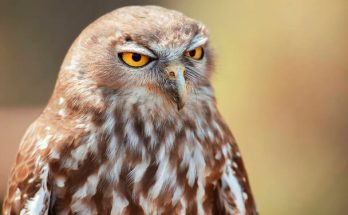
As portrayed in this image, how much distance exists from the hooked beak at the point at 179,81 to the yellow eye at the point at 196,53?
8cm

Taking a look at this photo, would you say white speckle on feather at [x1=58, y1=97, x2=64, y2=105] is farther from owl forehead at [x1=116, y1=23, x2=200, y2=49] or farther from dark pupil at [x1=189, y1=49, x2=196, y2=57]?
dark pupil at [x1=189, y1=49, x2=196, y2=57]

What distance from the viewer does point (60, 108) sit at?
3.04m

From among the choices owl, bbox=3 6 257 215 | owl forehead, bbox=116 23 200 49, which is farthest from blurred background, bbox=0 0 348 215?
owl forehead, bbox=116 23 200 49

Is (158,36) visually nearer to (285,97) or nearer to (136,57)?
(136,57)

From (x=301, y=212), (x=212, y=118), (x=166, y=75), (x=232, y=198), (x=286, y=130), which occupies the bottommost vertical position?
(x=301, y=212)

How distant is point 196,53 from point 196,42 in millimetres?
58

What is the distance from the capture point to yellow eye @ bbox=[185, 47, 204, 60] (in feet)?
9.74

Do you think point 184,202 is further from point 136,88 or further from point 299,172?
point 299,172

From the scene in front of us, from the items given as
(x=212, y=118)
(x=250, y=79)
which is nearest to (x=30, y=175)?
(x=212, y=118)

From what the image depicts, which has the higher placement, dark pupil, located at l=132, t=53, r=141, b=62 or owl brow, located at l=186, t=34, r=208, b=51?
owl brow, located at l=186, t=34, r=208, b=51

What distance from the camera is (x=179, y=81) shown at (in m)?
2.86

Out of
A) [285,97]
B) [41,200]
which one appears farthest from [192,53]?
[285,97]

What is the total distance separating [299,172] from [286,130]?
32 centimetres

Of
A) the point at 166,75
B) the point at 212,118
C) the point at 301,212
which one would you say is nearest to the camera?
the point at 166,75
